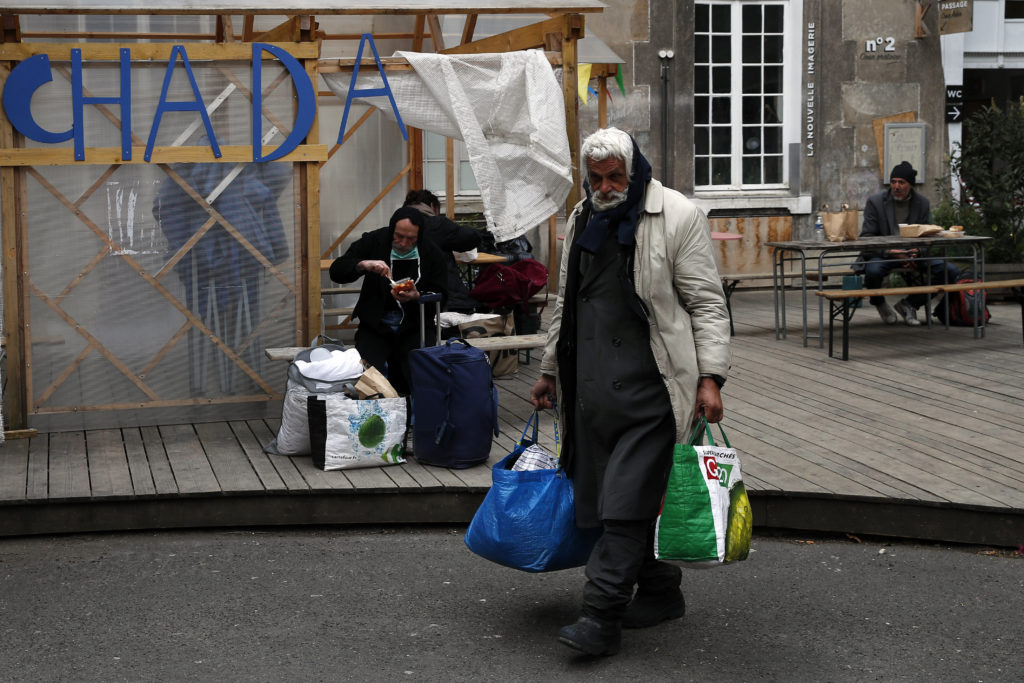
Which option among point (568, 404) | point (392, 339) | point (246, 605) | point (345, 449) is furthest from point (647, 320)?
point (392, 339)

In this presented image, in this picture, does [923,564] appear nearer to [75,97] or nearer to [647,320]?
[647,320]

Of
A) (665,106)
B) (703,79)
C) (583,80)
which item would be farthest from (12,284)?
(703,79)

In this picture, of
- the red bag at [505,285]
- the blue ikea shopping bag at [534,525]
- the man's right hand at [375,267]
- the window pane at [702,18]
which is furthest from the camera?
the window pane at [702,18]

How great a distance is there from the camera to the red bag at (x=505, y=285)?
9.79 m

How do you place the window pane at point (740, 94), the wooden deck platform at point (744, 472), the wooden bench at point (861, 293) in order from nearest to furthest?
the wooden deck platform at point (744, 472) < the wooden bench at point (861, 293) < the window pane at point (740, 94)

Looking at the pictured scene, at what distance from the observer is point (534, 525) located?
4703 millimetres

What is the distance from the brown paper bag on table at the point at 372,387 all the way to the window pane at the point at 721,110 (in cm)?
944

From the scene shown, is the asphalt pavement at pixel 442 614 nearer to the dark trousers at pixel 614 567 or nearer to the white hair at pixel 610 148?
the dark trousers at pixel 614 567

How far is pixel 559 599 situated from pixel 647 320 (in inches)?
52.1

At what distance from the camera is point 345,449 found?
684 cm

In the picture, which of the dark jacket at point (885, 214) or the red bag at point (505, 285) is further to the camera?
the dark jacket at point (885, 214)

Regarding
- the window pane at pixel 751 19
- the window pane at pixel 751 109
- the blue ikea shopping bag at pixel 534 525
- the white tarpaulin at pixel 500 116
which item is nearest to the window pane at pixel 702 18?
the window pane at pixel 751 19

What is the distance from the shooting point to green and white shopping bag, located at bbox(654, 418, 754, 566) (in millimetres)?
4461

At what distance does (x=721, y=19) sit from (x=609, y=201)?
11.5 m
